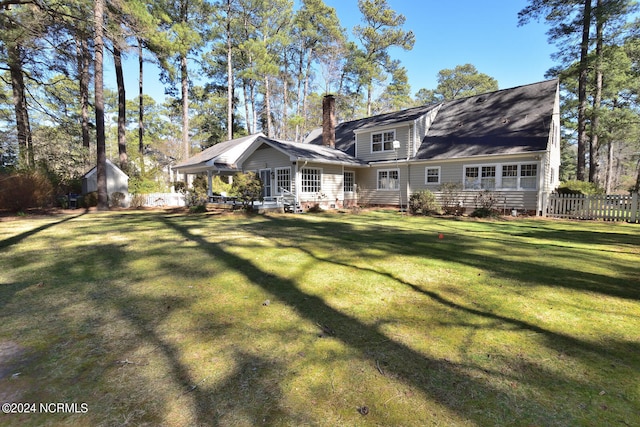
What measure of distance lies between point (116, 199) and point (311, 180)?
38.1 feet

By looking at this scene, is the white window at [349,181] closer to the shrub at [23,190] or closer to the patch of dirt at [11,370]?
the shrub at [23,190]

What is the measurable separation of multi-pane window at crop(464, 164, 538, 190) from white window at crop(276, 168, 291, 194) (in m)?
9.71

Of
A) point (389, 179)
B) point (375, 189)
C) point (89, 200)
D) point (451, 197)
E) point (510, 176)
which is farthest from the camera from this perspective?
point (375, 189)

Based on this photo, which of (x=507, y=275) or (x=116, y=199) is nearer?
(x=507, y=275)

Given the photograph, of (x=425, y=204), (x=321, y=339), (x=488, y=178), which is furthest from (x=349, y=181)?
(x=321, y=339)

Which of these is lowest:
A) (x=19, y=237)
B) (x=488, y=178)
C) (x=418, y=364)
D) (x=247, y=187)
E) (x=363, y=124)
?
(x=418, y=364)

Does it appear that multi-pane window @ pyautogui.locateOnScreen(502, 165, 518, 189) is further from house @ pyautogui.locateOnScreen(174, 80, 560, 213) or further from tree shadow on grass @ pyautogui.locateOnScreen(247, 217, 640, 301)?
tree shadow on grass @ pyautogui.locateOnScreen(247, 217, 640, 301)

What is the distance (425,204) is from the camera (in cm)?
1451

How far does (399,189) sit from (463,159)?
4005 millimetres

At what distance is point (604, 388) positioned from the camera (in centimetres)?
216

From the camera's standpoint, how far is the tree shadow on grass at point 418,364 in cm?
197

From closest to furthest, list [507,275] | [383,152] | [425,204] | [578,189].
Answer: [507,275], [578,189], [425,204], [383,152]

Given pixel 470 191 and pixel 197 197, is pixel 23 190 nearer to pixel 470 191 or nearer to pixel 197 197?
pixel 197 197

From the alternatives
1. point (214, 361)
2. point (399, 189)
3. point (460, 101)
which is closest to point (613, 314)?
point (214, 361)
